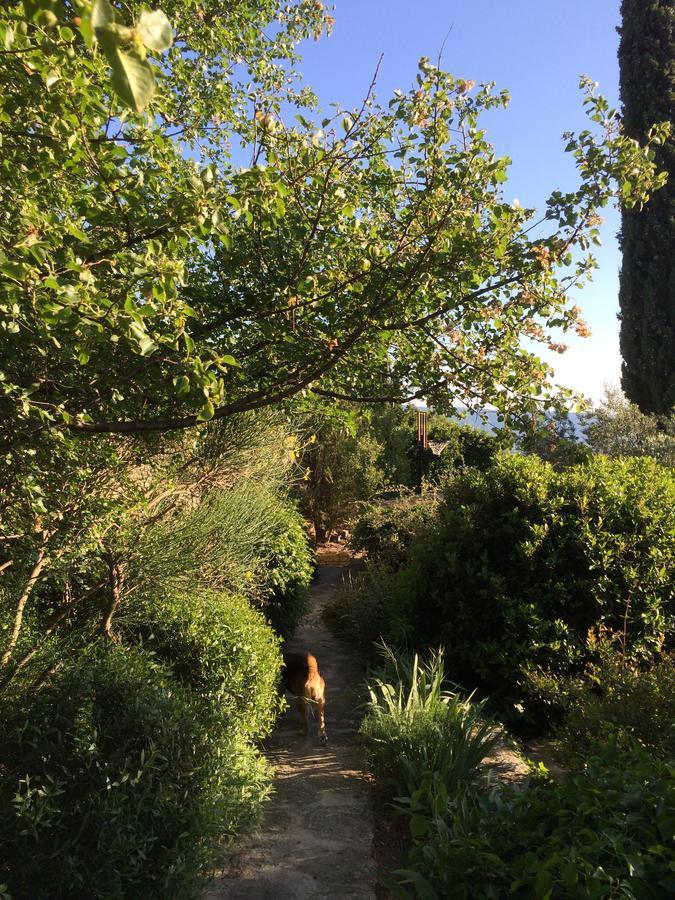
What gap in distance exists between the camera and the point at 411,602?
5.88m

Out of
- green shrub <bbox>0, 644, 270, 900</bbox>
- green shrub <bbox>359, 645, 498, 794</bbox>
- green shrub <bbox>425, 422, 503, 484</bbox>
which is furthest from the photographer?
green shrub <bbox>425, 422, 503, 484</bbox>

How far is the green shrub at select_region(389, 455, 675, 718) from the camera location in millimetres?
4953

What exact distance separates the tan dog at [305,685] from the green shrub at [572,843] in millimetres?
2488

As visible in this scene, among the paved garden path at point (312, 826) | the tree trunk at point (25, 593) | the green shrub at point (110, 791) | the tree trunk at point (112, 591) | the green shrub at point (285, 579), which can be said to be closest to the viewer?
the green shrub at point (110, 791)

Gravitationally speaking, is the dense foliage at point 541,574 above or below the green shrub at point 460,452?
below

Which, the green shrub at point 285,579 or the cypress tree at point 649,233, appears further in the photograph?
the cypress tree at point 649,233

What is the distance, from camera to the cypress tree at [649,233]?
46.9ft

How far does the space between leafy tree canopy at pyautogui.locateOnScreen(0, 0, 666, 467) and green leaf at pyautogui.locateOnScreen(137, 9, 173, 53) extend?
3.21 feet

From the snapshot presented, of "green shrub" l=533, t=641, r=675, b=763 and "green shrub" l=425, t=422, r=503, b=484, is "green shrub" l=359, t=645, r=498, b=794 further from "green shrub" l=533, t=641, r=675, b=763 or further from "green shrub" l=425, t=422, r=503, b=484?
"green shrub" l=425, t=422, r=503, b=484

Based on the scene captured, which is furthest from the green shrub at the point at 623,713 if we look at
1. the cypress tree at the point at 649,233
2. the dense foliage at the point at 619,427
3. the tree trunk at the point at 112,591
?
the cypress tree at the point at 649,233

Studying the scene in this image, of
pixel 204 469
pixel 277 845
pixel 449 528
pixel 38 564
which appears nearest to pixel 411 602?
pixel 449 528

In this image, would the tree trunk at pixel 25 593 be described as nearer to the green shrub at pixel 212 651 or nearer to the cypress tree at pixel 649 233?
the green shrub at pixel 212 651

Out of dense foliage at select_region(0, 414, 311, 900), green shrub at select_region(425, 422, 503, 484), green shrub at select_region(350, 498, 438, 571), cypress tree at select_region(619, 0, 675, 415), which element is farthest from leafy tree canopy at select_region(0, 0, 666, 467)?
cypress tree at select_region(619, 0, 675, 415)

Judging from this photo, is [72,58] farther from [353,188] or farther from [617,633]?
[617,633]
